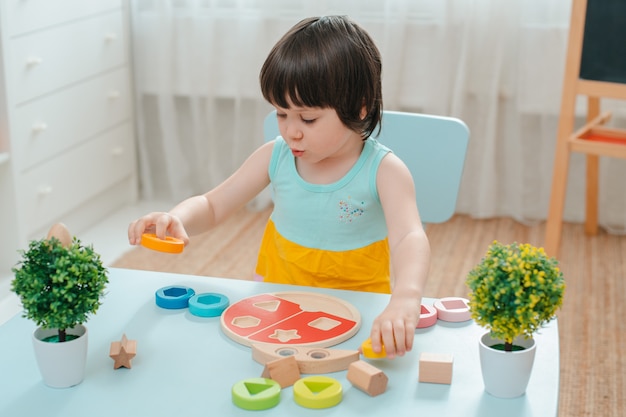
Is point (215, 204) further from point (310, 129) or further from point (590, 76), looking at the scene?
point (590, 76)

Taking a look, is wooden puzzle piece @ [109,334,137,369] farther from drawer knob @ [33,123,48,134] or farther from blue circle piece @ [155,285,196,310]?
drawer knob @ [33,123,48,134]

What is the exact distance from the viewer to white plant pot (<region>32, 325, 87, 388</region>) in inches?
34.5

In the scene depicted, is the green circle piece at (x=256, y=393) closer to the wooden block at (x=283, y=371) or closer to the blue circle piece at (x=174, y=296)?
the wooden block at (x=283, y=371)

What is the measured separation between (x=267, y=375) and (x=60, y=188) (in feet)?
6.60

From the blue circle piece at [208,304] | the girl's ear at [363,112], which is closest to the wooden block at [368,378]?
the blue circle piece at [208,304]

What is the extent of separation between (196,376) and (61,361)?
0.14m

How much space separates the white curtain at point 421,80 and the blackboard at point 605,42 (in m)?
0.47

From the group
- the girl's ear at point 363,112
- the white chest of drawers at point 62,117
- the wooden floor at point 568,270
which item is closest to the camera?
the girl's ear at point 363,112

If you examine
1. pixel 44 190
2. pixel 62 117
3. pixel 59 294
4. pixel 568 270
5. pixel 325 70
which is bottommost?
pixel 568 270

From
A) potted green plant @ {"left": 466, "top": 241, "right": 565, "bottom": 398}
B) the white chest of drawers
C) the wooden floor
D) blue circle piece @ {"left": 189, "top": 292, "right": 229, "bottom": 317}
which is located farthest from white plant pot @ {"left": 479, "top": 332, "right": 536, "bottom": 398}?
the white chest of drawers

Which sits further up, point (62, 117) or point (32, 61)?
point (32, 61)

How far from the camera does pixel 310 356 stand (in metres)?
0.94

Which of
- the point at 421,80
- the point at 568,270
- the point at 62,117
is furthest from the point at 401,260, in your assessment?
the point at 421,80

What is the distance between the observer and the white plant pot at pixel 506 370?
34.3 inches
